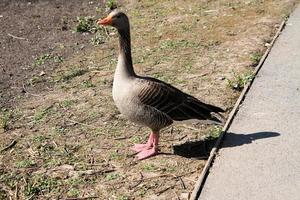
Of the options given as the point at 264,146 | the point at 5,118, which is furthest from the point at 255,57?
the point at 5,118

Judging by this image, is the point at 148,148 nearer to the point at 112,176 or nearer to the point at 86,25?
the point at 112,176

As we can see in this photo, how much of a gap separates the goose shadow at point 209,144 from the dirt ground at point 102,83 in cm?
2

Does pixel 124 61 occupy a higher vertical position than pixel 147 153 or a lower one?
higher

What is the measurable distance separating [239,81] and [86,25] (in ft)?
13.3

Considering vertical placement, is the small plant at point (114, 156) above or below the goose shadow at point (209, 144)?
below

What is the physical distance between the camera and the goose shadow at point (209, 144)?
5.70 metres

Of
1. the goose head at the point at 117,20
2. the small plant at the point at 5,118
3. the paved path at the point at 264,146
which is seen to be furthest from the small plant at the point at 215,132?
the small plant at the point at 5,118

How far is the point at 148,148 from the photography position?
5.73 m

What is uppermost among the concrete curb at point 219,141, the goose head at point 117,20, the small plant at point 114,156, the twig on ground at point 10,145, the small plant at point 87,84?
the goose head at point 117,20

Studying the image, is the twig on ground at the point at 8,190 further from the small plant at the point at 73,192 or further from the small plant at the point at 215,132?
the small plant at the point at 215,132

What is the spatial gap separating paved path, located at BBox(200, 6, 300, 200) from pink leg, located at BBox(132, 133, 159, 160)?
0.72 meters

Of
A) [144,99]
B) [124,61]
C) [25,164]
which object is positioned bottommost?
[25,164]

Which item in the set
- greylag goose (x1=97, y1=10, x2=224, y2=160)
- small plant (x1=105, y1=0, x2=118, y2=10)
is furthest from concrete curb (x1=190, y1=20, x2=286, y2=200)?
small plant (x1=105, y1=0, x2=118, y2=10)

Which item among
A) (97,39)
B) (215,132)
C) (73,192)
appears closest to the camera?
(73,192)
